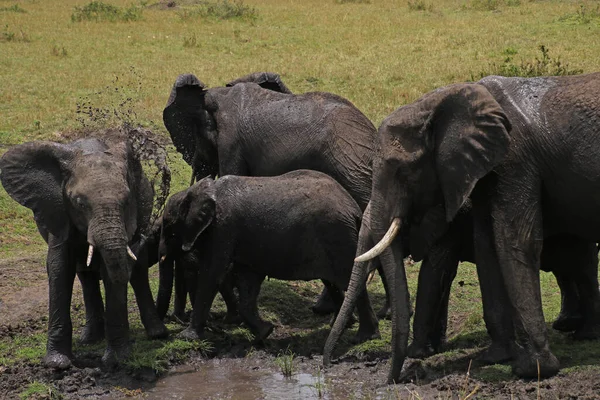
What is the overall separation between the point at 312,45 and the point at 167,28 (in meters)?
4.03

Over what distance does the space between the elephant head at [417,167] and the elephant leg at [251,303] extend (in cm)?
181

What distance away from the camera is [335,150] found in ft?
32.8

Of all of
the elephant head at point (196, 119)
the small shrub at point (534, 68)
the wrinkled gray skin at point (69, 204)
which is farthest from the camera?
the small shrub at point (534, 68)

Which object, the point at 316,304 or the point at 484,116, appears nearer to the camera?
the point at 484,116

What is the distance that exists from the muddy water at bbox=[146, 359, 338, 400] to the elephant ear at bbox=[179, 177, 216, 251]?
1134mm

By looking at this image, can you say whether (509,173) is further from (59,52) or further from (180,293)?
(59,52)

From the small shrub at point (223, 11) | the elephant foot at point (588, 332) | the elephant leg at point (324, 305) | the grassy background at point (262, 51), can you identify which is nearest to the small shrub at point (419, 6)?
the grassy background at point (262, 51)

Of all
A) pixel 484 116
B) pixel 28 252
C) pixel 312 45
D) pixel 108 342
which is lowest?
pixel 108 342

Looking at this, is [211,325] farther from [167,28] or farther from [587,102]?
[167,28]

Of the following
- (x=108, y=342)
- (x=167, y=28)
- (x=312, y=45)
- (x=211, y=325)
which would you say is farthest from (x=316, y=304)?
(x=167, y=28)

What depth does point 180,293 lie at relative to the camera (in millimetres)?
10086

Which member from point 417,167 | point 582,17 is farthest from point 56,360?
point 582,17

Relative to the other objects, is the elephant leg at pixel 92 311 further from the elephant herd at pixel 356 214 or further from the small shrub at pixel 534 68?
the small shrub at pixel 534 68

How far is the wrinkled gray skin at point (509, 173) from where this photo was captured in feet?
24.7
